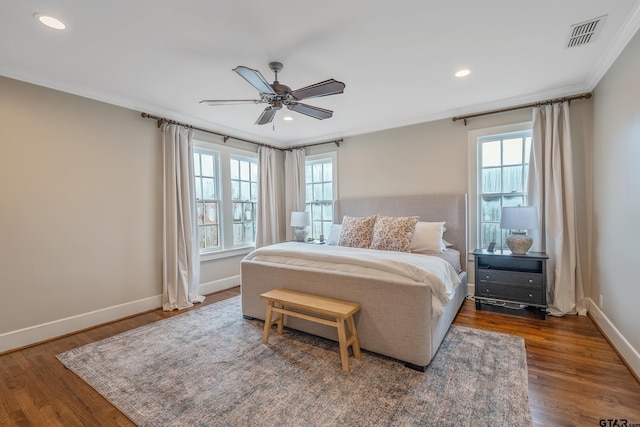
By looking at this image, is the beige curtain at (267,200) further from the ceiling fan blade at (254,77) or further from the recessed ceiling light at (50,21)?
the recessed ceiling light at (50,21)

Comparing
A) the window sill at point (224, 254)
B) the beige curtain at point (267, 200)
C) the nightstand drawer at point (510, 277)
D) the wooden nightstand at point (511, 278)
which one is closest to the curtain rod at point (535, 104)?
the wooden nightstand at point (511, 278)

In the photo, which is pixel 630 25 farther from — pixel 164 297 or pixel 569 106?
pixel 164 297

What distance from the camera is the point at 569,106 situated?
3225mm

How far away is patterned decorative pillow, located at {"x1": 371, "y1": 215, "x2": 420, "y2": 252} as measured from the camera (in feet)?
11.1

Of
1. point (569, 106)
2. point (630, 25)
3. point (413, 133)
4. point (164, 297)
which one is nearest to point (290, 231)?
point (164, 297)

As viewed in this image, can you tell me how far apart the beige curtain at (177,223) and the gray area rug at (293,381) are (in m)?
0.86

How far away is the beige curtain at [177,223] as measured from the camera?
12.1 feet

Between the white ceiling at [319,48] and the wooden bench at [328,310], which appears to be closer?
the white ceiling at [319,48]

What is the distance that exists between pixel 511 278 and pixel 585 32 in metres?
2.38

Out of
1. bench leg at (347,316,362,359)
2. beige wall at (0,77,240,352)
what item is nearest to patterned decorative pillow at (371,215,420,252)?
bench leg at (347,316,362,359)

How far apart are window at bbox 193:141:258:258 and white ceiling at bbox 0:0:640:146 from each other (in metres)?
1.07

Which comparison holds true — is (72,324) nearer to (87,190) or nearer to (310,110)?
(87,190)

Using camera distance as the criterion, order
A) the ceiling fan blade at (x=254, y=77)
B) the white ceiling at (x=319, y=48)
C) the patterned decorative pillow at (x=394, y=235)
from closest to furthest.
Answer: the white ceiling at (x=319, y=48)
the ceiling fan blade at (x=254, y=77)
the patterned decorative pillow at (x=394, y=235)

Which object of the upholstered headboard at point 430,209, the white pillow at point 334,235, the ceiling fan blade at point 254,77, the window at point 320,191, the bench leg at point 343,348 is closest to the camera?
the ceiling fan blade at point 254,77
